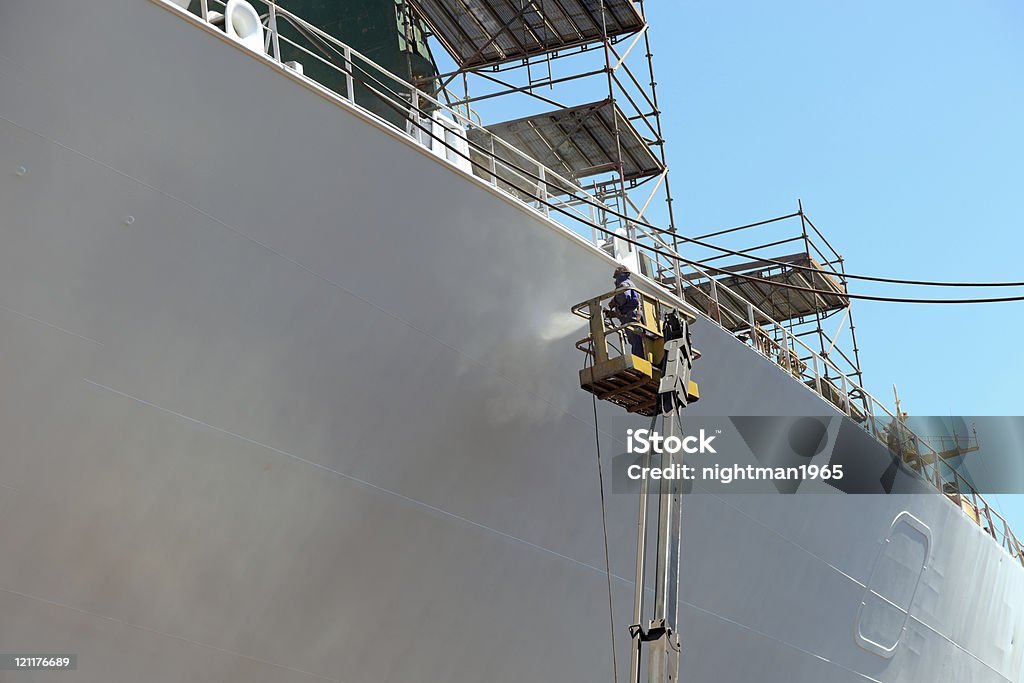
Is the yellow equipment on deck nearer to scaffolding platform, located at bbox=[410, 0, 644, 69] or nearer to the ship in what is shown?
the ship

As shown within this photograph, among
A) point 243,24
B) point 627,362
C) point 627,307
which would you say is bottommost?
point 627,362

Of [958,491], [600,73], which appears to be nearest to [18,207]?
[600,73]

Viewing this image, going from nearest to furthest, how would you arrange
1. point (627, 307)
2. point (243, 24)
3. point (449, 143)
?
point (243, 24) < point (627, 307) < point (449, 143)

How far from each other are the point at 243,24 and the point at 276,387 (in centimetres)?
224

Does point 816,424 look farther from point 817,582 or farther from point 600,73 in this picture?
point 600,73

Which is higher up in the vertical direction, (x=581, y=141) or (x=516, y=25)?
(x=516, y=25)

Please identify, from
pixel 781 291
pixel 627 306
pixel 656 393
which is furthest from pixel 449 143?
pixel 781 291

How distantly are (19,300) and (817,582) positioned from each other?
28.7 feet

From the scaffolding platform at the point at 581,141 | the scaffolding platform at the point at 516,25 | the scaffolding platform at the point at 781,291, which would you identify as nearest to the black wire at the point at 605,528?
the scaffolding platform at the point at 581,141

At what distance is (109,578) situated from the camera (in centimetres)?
581

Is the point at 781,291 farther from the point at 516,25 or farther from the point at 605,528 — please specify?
the point at 605,528

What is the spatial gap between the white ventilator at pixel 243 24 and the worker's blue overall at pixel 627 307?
9.59 ft

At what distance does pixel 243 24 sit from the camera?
6.68 m

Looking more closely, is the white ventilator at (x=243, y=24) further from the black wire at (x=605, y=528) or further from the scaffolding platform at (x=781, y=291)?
the scaffolding platform at (x=781, y=291)
